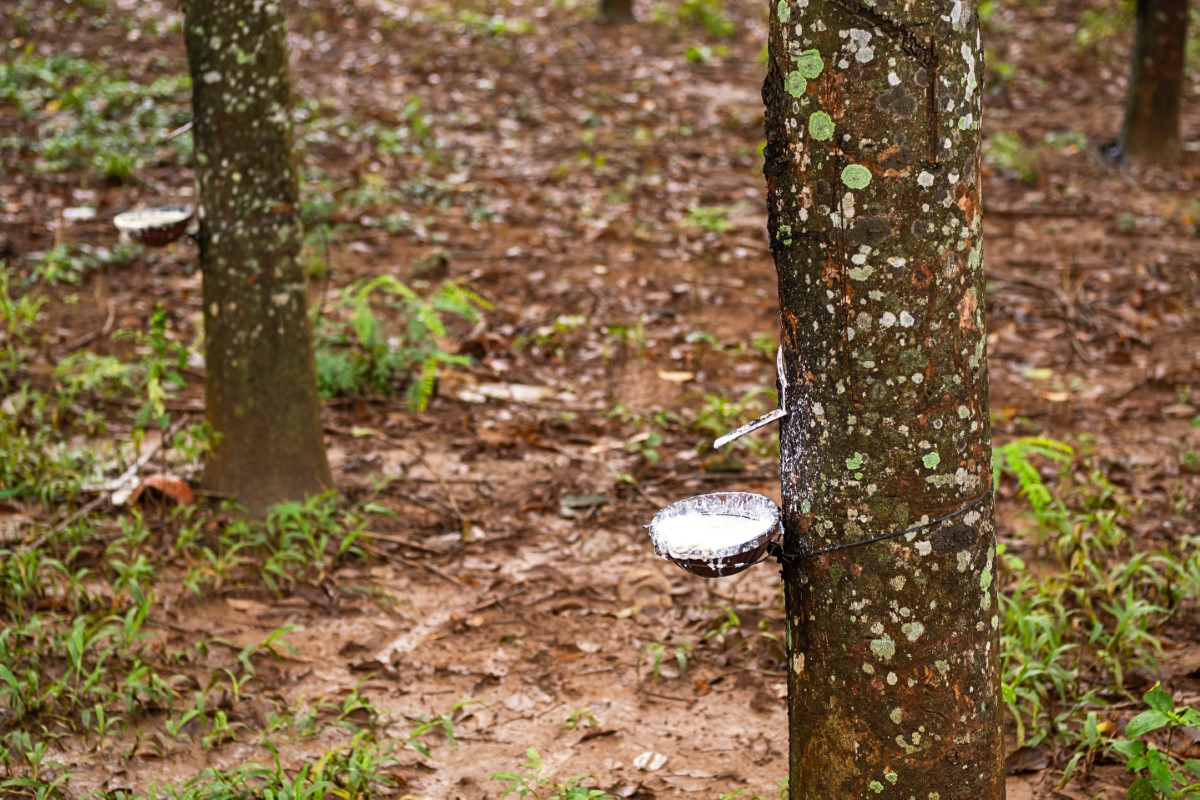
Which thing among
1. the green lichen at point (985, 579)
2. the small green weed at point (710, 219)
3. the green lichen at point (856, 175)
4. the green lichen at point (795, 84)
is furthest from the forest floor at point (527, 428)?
the green lichen at point (795, 84)

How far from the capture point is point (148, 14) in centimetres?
1255

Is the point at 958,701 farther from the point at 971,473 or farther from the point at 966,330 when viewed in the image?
the point at 966,330

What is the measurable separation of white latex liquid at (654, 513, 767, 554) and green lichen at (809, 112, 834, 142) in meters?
0.75

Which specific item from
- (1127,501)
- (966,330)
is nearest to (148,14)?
(1127,501)

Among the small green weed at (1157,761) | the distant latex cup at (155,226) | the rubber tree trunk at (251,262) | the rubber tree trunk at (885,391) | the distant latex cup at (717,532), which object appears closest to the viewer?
the rubber tree trunk at (885,391)

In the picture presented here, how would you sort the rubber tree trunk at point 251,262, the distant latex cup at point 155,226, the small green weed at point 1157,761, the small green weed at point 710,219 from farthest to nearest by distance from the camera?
the small green weed at point 710,219, the distant latex cup at point 155,226, the rubber tree trunk at point 251,262, the small green weed at point 1157,761

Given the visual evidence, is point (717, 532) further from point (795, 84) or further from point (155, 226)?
point (155, 226)

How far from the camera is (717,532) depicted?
7.20 feet

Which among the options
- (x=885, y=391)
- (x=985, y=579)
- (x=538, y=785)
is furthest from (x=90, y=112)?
(x=985, y=579)

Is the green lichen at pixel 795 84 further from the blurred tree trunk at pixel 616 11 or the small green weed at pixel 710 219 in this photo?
the blurred tree trunk at pixel 616 11

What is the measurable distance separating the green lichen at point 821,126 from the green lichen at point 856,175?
0.22 feet

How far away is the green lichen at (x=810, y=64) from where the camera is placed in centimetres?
194

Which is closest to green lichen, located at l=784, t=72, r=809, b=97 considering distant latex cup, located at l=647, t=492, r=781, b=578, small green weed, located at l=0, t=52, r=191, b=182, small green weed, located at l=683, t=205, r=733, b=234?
distant latex cup, located at l=647, t=492, r=781, b=578

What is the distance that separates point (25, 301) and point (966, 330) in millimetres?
5254
